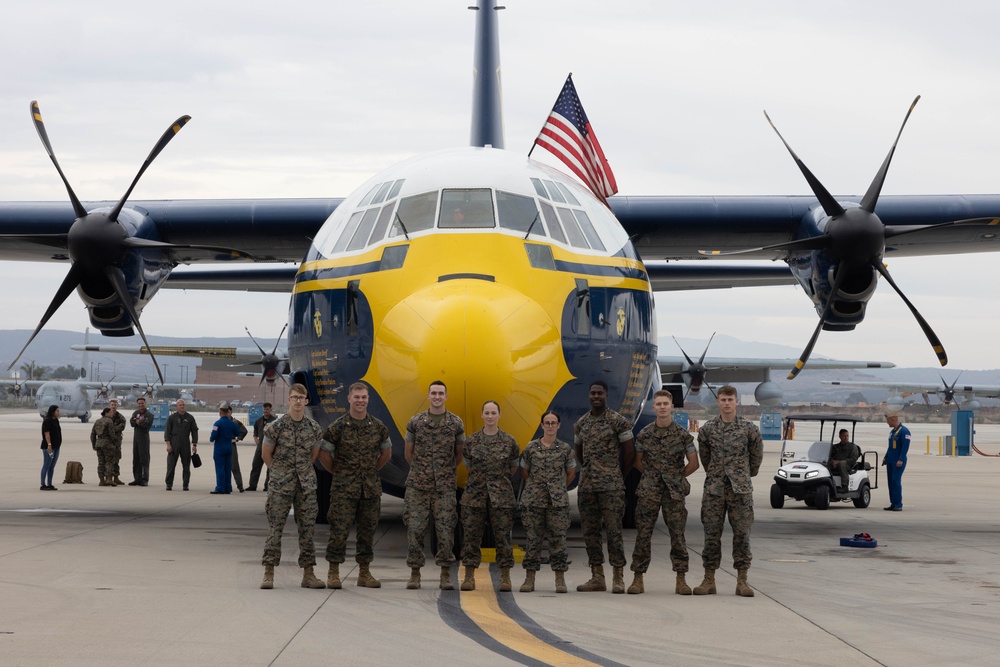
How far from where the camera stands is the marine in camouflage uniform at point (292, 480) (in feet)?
27.0

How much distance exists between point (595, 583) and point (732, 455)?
1.47m

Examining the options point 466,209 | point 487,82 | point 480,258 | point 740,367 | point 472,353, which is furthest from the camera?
point 740,367

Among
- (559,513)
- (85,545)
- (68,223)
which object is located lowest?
(85,545)

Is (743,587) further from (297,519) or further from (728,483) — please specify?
(297,519)

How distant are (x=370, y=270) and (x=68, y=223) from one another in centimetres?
709

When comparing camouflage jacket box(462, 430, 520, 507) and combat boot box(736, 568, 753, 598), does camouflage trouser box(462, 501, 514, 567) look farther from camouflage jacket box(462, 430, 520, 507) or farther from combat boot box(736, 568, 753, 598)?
combat boot box(736, 568, 753, 598)

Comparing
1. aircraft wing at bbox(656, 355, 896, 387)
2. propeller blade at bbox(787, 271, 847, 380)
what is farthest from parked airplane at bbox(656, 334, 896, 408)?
propeller blade at bbox(787, 271, 847, 380)

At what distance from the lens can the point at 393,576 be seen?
29.2 ft

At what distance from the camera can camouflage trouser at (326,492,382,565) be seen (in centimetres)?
831

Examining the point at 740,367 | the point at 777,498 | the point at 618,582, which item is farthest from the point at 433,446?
the point at 740,367

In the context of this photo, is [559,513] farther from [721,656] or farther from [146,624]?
[146,624]

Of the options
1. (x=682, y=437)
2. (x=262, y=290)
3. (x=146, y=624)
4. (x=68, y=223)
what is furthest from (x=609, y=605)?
(x=262, y=290)

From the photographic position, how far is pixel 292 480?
8.24 m

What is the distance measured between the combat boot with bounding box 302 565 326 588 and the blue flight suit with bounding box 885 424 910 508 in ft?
39.0
